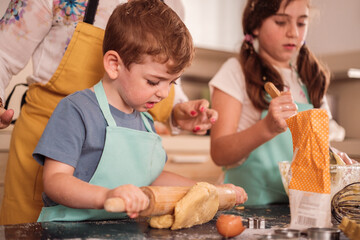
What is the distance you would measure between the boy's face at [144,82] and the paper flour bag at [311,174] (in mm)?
281

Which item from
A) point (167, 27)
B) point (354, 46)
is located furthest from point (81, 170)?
point (354, 46)

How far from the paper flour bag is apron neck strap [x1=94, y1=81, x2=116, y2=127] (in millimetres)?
374

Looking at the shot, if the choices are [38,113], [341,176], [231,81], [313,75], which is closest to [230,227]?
[341,176]

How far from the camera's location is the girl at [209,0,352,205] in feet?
4.40

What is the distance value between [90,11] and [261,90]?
25.1 inches

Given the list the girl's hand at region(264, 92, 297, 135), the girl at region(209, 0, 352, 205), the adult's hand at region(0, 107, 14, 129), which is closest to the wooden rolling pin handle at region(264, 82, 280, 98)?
the girl's hand at region(264, 92, 297, 135)

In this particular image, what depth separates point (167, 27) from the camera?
2.85 ft

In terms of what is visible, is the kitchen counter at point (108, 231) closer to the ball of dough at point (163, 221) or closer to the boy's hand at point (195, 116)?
the ball of dough at point (163, 221)

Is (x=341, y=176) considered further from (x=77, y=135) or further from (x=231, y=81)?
(x=231, y=81)

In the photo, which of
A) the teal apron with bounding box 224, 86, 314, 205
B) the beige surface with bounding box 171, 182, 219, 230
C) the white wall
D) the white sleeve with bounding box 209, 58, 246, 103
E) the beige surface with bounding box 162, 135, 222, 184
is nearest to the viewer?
the beige surface with bounding box 171, 182, 219, 230

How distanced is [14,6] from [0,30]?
0.23 feet

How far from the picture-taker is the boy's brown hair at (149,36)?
85 cm

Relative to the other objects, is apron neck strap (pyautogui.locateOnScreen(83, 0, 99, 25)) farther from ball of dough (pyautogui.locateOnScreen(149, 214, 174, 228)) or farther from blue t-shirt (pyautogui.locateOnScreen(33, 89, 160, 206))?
ball of dough (pyautogui.locateOnScreen(149, 214, 174, 228))

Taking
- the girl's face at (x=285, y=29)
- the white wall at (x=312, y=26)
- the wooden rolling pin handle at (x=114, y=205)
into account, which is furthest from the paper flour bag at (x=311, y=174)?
the white wall at (x=312, y=26)
